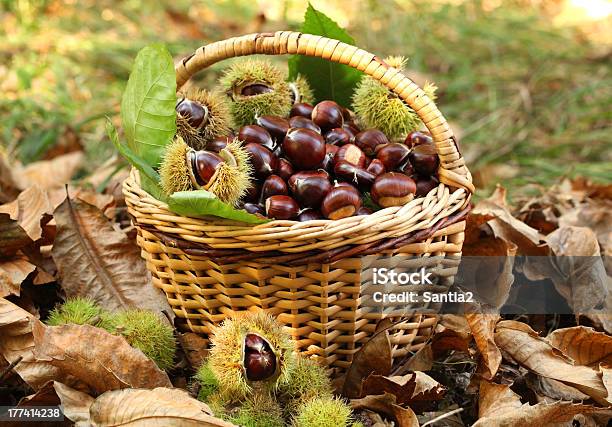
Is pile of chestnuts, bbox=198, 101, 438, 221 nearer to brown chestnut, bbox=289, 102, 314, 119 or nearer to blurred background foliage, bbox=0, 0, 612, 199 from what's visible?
brown chestnut, bbox=289, 102, 314, 119

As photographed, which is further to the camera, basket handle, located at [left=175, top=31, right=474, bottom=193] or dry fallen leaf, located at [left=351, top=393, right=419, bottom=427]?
basket handle, located at [left=175, top=31, right=474, bottom=193]

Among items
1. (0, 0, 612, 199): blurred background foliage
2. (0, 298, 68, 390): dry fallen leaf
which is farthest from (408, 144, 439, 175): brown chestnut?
(0, 0, 612, 199): blurred background foliage

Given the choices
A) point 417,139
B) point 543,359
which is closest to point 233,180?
point 417,139

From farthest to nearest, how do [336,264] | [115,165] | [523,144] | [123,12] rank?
[123,12], [523,144], [115,165], [336,264]

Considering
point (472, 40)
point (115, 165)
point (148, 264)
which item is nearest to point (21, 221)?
point (148, 264)

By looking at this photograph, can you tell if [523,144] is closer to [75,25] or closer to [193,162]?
[193,162]

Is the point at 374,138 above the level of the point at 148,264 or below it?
above

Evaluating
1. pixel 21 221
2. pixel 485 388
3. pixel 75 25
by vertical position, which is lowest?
pixel 485 388
